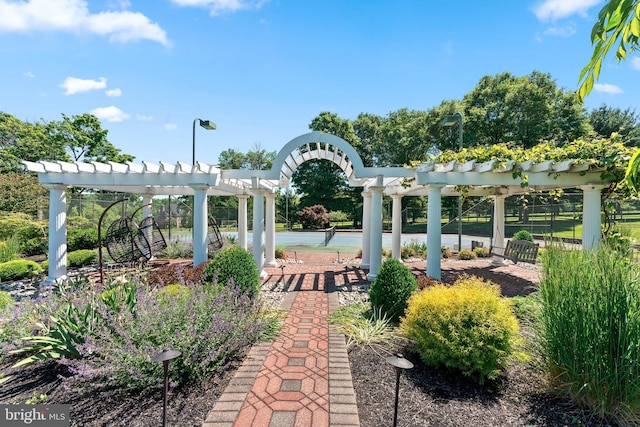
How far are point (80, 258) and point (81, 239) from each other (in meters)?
2.46

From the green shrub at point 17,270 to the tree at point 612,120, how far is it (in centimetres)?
4003

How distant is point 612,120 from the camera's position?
88.1 ft

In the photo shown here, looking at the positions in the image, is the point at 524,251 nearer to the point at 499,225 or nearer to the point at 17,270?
the point at 499,225

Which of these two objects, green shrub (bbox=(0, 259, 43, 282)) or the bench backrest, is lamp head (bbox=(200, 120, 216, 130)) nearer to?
green shrub (bbox=(0, 259, 43, 282))

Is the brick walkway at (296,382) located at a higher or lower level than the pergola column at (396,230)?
lower

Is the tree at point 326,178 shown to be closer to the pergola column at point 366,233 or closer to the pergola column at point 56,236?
the pergola column at point 366,233

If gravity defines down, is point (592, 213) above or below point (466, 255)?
above

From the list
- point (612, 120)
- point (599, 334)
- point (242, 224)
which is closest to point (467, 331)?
point (599, 334)

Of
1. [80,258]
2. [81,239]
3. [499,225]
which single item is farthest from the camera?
[81,239]

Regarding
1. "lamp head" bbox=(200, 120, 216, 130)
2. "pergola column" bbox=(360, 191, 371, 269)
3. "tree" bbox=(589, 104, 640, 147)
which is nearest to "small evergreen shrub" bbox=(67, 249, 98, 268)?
"lamp head" bbox=(200, 120, 216, 130)

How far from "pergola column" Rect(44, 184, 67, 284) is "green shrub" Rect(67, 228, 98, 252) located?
508cm

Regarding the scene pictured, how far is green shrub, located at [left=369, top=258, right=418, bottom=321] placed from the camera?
4793mm

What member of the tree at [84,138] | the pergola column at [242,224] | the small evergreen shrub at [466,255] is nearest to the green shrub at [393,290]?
the pergola column at [242,224]

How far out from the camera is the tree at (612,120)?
26.6 m
